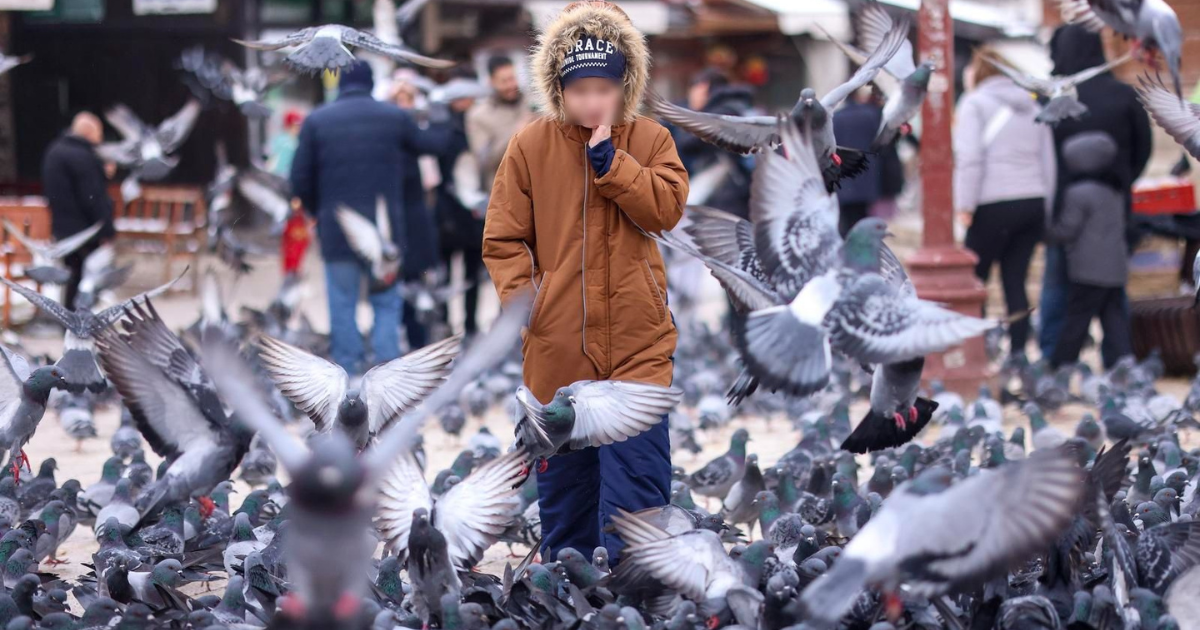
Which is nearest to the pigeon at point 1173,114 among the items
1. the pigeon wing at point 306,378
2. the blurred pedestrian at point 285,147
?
the pigeon wing at point 306,378

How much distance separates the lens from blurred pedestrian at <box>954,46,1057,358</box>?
9.38 meters

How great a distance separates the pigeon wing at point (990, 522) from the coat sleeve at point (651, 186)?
51.8 inches

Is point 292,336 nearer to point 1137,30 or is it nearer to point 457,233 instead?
point 457,233

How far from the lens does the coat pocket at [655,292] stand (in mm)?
4625

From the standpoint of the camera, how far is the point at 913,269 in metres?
8.87

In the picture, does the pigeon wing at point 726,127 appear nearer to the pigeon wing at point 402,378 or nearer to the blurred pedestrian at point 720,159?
the pigeon wing at point 402,378

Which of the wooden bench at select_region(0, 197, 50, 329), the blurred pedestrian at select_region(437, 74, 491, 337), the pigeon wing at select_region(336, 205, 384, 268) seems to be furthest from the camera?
A: the wooden bench at select_region(0, 197, 50, 329)

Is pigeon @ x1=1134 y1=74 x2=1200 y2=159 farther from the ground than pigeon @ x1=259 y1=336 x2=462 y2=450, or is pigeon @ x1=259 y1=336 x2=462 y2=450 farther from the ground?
pigeon @ x1=1134 y1=74 x2=1200 y2=159

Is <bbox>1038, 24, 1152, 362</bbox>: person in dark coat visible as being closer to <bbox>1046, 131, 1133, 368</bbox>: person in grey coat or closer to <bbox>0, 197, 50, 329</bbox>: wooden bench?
<bbox>1046, 131, 1133, 368</bbox>: person in grey coat

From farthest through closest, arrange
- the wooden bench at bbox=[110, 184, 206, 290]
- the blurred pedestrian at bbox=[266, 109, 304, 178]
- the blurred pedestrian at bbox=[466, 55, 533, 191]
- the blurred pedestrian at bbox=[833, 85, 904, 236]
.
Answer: the wooden bench at bbox=[110, 184, 206, 290], the blurred pedestrian at bbox=[266, 109, 304, 178], the blurred pedestrian at bbox=[466, 55, 533, 191], the blurred pedestrian at bbox=[833, 85, 904, 236]

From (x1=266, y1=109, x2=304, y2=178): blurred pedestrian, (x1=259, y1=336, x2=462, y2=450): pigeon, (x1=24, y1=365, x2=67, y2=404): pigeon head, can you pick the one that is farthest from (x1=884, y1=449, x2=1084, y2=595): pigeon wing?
(x1=266, y1=109, x2=304, y2=178): blurred pedestrian

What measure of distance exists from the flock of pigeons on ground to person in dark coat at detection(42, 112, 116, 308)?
5949 mm

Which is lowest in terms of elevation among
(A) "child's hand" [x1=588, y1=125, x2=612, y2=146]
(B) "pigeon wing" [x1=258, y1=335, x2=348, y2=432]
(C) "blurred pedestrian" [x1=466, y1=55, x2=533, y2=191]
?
(B) "pigeon wing" [x1=258, y1=335, x2=348, y2=432]

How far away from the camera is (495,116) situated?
450 inches
